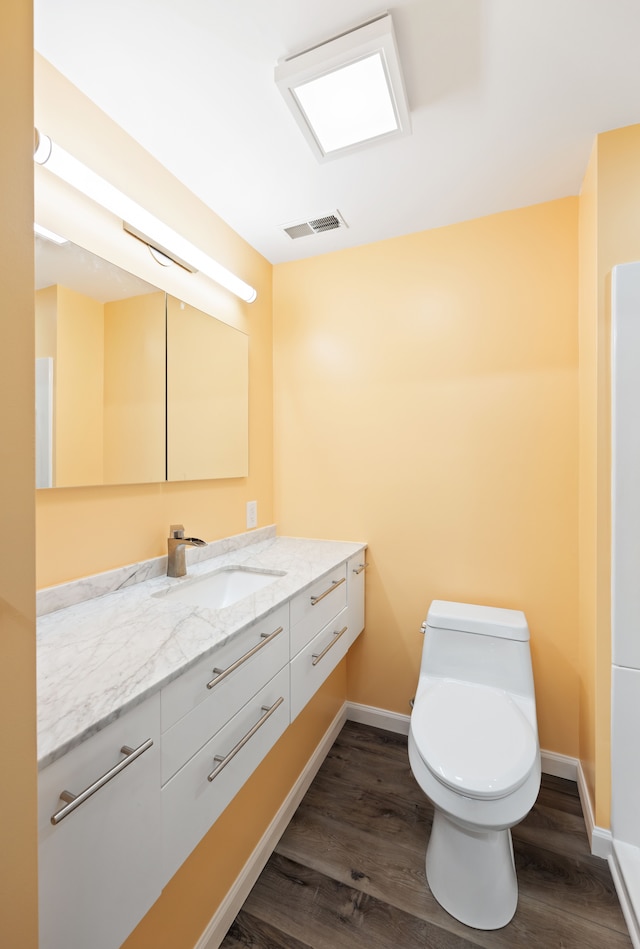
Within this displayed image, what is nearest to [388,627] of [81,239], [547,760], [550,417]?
[547,760]

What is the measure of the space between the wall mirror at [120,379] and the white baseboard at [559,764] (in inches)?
57.0

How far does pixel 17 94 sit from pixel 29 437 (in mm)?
416

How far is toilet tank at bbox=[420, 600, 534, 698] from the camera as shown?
1.60m

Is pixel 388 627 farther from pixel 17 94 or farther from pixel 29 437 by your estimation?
pixel 17 94

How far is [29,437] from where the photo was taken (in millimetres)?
515

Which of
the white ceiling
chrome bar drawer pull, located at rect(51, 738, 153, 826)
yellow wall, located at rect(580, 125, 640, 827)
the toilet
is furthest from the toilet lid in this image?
the white ceiling

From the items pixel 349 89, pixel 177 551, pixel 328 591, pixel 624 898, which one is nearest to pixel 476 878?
pixel 624 898

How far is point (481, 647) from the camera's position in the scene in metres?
1.66

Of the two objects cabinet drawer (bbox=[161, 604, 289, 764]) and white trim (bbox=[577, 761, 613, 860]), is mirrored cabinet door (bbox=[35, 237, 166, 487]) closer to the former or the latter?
cabinet drawer (bbox=[161, 604, 289, 764])

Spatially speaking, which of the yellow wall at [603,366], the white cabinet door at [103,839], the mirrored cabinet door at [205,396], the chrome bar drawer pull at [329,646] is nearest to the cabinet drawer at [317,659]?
the chrome bar drawer pull at [329,646]

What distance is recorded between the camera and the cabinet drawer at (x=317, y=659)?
1.35m

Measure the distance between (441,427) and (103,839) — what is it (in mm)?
1786

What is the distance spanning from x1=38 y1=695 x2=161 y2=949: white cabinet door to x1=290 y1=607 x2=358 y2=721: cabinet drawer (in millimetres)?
614

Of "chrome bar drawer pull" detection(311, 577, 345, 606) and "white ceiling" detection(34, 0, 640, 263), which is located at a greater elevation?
"white ceiling" detection(34, 0, 640, 263)
